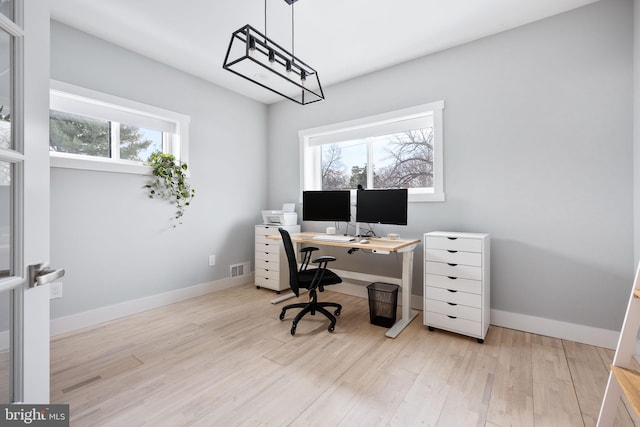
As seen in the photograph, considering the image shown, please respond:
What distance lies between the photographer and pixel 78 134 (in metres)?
2.57

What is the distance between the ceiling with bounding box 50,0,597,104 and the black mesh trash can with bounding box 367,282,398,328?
2.30 meters

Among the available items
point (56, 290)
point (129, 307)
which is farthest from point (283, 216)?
point (56, 290)

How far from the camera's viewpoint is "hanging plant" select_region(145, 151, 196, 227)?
9.78ft

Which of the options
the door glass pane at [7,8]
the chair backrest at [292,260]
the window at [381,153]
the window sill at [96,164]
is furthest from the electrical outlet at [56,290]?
the window at [381,153]

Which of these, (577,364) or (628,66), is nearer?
(577,364)

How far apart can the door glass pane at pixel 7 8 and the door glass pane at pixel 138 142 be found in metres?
2.40

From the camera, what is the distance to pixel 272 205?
4262mm

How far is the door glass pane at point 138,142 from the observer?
9.40 ft

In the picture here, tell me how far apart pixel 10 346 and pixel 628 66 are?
11.8 ft

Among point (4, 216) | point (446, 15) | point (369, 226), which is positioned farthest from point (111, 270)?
point (446, 15)

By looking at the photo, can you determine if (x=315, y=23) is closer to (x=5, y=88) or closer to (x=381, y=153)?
(x=381, y=153)

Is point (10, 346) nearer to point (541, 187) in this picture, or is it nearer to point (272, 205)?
point (541, 187)

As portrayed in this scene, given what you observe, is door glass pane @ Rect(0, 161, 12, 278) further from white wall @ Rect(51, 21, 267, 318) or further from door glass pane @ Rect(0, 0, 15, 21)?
white wall @ Rect(51, 21, 267, 318)

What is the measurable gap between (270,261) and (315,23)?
2.58 m
